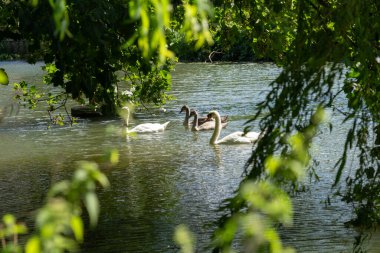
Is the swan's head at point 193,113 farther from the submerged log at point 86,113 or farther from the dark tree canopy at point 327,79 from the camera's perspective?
the dark tree canopy at point 327,79

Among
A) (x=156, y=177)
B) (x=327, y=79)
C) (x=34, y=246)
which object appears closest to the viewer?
(x=34, y=246)

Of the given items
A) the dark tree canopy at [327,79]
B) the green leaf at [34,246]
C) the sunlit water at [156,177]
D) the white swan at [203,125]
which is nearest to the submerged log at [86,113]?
the sunlit water at [156,177]

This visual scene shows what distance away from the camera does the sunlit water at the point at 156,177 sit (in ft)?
29.4

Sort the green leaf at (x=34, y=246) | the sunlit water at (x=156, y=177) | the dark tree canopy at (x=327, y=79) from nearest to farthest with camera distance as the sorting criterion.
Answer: the green leaf at (x=34, y=246)
the dark tree canopy at (x=327, y=79)
the sunlit water at (x=156, y=177)

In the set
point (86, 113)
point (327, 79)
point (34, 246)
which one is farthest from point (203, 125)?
point (34, 246)

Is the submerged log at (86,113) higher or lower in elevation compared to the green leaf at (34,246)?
lower

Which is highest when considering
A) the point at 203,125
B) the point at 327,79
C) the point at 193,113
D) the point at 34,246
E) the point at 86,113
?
the point at 327,79

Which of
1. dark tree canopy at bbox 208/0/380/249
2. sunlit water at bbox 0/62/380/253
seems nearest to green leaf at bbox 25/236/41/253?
sunlit water at bbox 0/62/380/253

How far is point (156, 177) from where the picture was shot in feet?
43.1

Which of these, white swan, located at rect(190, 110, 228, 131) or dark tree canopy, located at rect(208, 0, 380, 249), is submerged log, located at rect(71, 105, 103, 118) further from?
dark tree canopy, located at rect(208, 0, 380, 249)

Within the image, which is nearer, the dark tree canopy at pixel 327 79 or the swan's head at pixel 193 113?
the dark tree canopy at pixel 327 79

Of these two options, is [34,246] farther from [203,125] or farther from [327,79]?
[203,125]

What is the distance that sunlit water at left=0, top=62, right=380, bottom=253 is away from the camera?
8.96m

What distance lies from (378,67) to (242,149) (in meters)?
10.2
